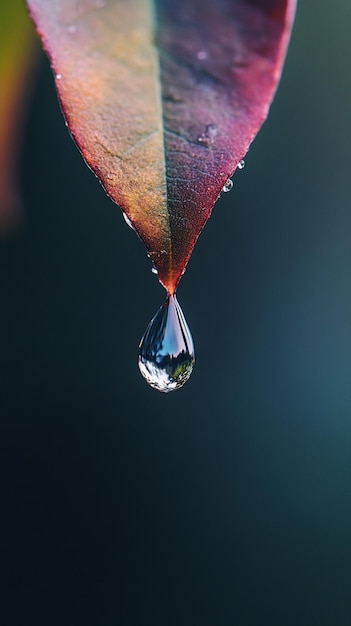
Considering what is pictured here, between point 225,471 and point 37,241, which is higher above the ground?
point 37,241

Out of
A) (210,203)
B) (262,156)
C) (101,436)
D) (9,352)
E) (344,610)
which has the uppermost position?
(262,156)

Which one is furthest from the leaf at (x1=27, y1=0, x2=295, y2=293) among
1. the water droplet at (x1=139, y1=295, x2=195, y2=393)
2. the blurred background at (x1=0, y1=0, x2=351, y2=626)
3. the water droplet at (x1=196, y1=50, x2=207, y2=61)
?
the blurred background at (x1=0, y1=0, x2=351, y2=626)

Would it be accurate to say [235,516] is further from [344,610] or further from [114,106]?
[114,106]

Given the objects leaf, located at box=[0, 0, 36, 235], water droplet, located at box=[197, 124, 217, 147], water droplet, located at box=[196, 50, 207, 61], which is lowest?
water droplet, located at box=[197, 124, 217, 147]

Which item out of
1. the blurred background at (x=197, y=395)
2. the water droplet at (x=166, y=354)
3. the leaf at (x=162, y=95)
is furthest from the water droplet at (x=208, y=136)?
the blurred background at (x=197, y=395)

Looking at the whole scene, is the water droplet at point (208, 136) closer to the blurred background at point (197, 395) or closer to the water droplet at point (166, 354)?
the water droplet at point (166, 354)

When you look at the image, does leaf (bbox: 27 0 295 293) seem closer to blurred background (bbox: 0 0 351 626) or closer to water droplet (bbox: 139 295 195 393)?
water droplet (bbox: 139 295 195 393)

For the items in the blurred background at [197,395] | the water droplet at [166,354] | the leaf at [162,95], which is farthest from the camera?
the blurred background at [197,395]

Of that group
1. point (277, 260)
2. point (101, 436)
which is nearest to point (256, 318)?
point (277, 260)
